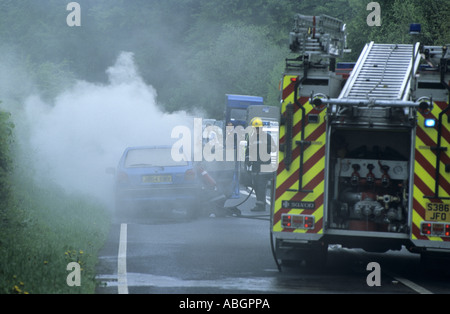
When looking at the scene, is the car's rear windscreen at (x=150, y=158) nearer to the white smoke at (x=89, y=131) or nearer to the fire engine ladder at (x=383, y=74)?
the white smoke at (x=89, y=131)

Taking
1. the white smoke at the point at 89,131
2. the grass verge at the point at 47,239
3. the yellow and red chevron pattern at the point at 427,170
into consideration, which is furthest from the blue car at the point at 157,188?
the yellow and red chevron pattern at the point at 427,170

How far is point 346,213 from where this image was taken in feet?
38.9

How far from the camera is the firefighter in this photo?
12.9 meters

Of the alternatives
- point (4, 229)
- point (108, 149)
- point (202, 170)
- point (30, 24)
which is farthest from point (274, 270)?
point (30, 24)

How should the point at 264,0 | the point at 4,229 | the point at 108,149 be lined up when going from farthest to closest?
the point at 264,0, the point at 108,149, the point at 4,229

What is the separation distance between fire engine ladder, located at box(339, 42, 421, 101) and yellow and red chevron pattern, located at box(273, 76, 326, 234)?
1.71 ft

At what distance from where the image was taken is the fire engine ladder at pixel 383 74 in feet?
37.0

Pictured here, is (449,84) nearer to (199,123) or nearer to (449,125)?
(449,125)

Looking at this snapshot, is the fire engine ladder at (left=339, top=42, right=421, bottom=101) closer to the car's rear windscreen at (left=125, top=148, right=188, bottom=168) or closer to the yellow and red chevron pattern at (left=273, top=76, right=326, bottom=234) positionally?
the yellow and red chevron pattern at (left=273, top=76, right=326, bottom=234)

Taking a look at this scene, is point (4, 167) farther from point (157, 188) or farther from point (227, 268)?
point (157, 188)

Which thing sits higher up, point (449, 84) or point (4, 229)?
point (449, 84)

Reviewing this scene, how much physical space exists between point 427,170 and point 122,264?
13.1 ft
